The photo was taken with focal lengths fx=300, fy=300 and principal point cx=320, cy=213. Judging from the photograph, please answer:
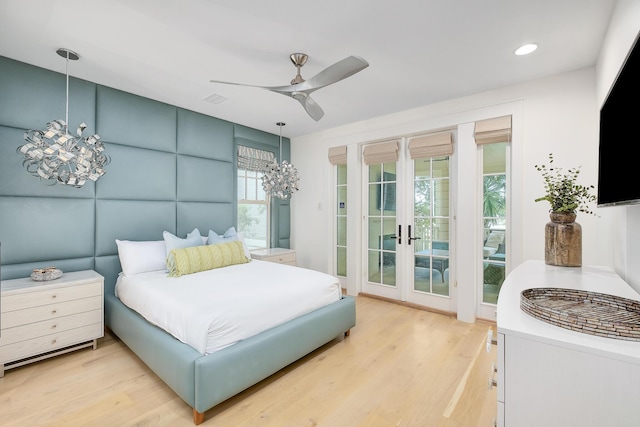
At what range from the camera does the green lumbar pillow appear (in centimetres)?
307

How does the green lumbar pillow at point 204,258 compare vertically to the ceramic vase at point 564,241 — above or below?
below

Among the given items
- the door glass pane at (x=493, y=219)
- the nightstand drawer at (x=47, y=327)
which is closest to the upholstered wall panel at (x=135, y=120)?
the nightstand drawer at (x=47, y=327)

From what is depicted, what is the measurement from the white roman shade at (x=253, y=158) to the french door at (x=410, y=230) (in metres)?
1.69

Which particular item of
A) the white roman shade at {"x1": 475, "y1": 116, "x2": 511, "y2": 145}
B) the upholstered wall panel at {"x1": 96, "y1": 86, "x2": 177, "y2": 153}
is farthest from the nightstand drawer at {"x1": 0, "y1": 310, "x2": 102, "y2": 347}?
the white roman shade at {"x1": 475, "y1": 116, "x2": 511, "y2": 145}

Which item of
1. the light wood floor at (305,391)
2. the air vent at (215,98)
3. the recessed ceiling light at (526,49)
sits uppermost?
the recessed ceiling light at (526,49)

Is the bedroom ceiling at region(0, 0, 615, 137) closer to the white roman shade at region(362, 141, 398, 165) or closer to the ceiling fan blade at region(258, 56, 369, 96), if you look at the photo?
the ceiling fan blade at region(258, 56, 369, 96)

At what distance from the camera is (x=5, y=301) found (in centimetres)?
236

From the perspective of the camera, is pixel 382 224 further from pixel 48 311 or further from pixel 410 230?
pixel 48 311

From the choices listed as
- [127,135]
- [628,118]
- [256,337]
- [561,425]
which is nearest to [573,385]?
[561,425]

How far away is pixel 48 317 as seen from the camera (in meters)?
2.51

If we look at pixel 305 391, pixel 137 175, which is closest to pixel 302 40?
pixel 137 175

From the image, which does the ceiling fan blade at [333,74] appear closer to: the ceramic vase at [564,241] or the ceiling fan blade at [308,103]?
the ceiling fan blade at [308,103]

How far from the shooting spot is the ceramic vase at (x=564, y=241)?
191 centimetres

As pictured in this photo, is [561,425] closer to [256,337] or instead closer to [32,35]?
[256,337]
